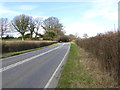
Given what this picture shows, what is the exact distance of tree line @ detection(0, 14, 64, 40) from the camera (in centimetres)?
7166

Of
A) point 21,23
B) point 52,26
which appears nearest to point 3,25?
point 21,23

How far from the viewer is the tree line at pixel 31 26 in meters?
71.7

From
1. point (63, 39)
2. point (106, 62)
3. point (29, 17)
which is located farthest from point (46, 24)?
point (106, 62)

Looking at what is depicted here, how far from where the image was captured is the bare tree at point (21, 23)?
7556 centimetres

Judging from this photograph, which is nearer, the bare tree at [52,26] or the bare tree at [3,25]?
the bare tree at [3,25]

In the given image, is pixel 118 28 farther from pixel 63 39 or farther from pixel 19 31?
pixel 63 39

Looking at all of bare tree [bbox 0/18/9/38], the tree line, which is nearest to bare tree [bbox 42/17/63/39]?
the tree line

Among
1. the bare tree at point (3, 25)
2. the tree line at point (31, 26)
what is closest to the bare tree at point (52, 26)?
the tree line at point (31, 26)

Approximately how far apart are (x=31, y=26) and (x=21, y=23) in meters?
6.38

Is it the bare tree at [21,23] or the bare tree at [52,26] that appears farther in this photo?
the bare tree at [52,26]

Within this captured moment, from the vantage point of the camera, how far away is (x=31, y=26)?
80.9 meters

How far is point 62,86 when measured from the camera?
6539mm

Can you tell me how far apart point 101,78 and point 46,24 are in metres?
82.9

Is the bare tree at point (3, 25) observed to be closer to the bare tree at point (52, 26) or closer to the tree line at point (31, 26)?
the tree line at point (31, 26)
